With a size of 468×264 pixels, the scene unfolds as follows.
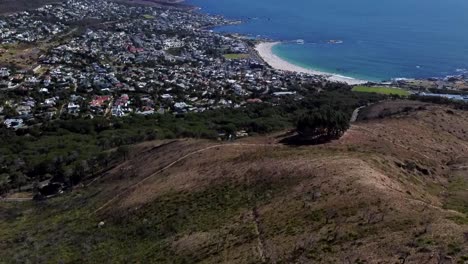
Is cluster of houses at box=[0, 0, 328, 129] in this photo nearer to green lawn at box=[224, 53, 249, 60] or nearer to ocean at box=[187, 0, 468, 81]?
green lawn at box=[224, 53, 249, 60]

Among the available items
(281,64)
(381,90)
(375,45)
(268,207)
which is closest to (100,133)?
(268,207)

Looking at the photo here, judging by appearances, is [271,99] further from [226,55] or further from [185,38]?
[185,38]

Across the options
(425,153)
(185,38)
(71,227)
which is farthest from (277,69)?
(71,227)

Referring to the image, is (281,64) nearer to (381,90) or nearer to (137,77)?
(381,90)

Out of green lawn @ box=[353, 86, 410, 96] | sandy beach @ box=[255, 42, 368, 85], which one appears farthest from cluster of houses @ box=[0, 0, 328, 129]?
green lawn @ box=[353, 86, 410, 96]

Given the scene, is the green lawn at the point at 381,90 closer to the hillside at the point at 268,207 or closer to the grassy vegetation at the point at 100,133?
the grassy vegetation at the point at 100,133

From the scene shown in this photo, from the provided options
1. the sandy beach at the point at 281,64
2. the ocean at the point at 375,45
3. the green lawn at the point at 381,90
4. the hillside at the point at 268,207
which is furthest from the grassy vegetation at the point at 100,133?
the ocean at the point at 375,45
